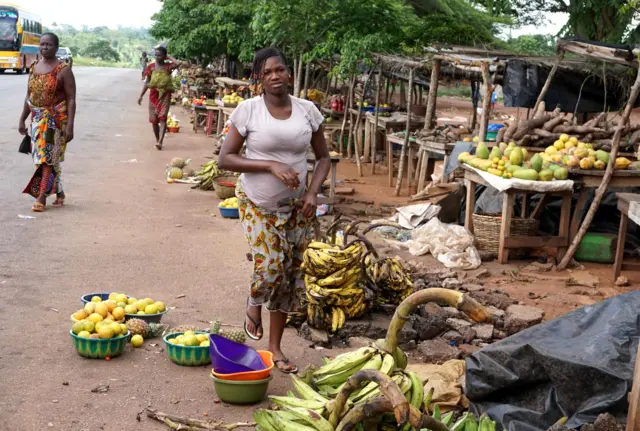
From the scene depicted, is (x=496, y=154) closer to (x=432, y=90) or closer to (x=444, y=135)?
(x=444, y=135)

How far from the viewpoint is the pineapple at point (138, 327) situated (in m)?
5.56

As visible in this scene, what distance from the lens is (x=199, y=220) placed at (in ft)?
34.0

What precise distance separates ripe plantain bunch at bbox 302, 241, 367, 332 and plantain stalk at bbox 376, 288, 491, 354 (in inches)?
91.9

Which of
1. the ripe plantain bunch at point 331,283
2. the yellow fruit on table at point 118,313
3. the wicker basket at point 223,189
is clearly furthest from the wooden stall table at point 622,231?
the wicker basket at point 223,189

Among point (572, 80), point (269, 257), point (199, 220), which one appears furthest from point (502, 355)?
point (572, 80)

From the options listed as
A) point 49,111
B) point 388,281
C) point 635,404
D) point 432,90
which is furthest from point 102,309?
point 432,90

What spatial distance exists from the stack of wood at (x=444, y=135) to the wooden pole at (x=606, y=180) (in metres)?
3.75

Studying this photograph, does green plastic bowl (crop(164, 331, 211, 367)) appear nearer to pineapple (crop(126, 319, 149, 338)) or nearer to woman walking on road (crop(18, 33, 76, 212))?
pineapple (crop(126, 319, 149, 338))

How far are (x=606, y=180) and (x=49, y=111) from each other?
6427mm


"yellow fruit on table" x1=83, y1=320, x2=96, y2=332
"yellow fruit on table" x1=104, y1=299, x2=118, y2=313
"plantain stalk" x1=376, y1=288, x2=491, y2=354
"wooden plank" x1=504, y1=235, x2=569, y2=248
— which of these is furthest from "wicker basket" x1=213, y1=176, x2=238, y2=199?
"plantain stalk" x1=376, y1=288, x2=491, y2=354

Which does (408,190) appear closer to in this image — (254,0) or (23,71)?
(254,0)

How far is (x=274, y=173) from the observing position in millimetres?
4699

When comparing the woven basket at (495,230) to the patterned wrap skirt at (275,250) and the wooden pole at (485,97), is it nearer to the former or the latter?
the wooden pole at (485,97)

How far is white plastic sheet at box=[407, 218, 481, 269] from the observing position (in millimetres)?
9000
